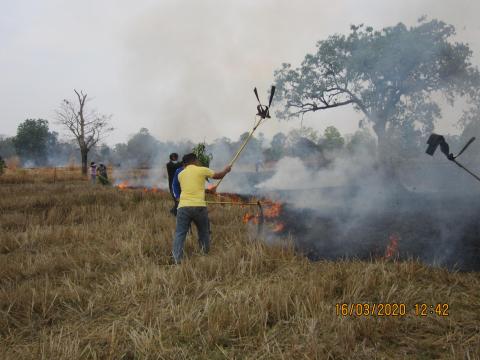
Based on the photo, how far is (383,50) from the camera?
17703 millimetres

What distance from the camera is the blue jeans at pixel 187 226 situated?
18.5 ft

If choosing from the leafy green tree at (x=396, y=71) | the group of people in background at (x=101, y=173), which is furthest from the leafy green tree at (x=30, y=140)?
the leafy green tree at (x=396, y=71)

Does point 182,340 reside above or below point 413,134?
below

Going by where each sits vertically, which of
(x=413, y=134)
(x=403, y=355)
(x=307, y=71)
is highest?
(x=307, y=71)

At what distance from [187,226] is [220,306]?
2267 mm

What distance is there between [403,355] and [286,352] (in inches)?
36.4

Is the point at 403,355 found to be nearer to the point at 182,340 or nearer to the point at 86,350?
the point at 182,340

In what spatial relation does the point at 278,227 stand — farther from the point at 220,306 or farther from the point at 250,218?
the point at 220,306

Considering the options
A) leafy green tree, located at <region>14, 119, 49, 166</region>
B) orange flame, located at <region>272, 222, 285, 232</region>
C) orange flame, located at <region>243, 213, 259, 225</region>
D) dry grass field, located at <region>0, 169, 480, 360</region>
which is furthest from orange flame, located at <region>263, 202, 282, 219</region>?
leafy green tree, located at <region>14, 119, 49, 166</region>

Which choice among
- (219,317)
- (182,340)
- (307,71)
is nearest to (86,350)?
(182,340)

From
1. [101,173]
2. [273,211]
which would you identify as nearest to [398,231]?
[273,211]

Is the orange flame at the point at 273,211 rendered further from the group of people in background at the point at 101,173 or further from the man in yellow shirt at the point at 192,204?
the group of people in background at the point at 101,173

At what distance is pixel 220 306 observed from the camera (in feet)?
11.9

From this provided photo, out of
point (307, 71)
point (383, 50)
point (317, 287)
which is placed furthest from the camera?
point (307, 71)
